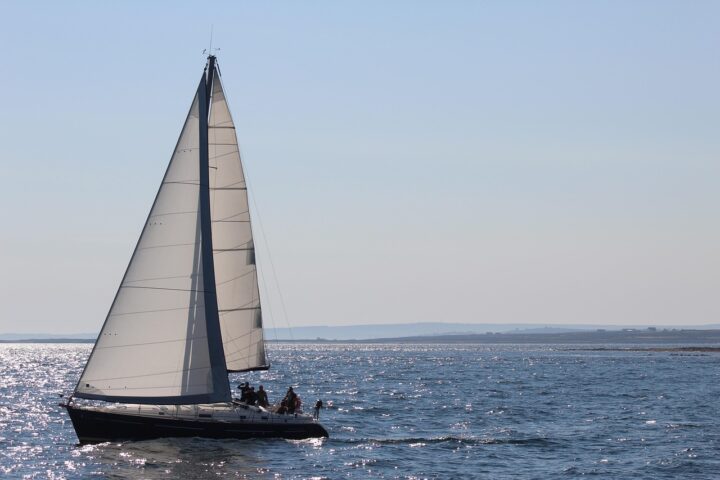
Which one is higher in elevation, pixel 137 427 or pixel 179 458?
pixel 137 427

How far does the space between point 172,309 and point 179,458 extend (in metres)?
5.47

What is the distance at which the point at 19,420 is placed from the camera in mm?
55656

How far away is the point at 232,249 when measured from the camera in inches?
1683

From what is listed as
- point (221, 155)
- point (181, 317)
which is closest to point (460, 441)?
point (181, 317)

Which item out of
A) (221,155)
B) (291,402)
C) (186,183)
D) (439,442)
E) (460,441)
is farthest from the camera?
(460,441)

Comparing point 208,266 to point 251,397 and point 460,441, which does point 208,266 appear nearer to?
point 251,397

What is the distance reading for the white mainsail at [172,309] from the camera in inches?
1560

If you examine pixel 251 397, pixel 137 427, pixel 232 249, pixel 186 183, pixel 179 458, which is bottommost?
pixel 179 458

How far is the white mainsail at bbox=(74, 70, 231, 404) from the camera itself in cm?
3962

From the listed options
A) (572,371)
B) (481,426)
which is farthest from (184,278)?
(572,371)

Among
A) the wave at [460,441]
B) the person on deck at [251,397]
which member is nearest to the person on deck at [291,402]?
the person on deck at [251,397]

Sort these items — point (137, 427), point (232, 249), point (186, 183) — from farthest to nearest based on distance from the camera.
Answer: point (232, 249)
point (137, 427)
point (186, 183)

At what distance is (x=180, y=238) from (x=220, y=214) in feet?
8.37

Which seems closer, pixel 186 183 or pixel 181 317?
pixel 181 317
